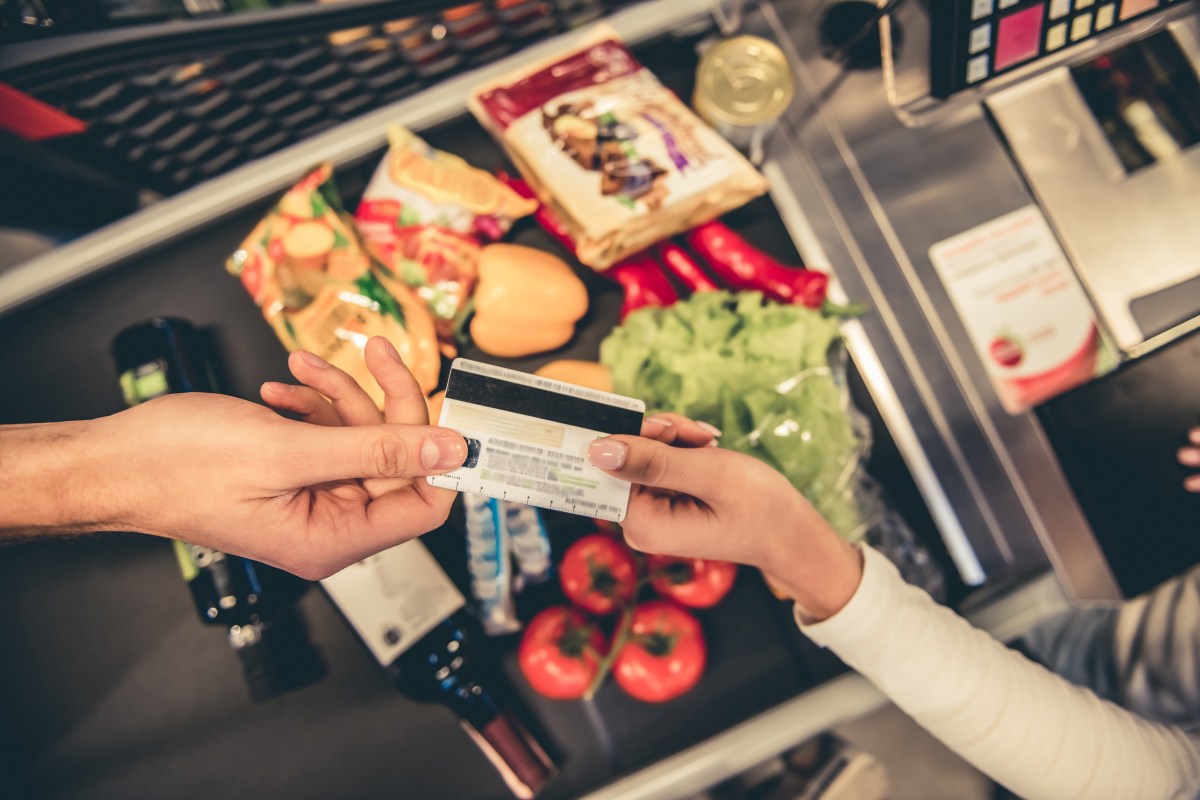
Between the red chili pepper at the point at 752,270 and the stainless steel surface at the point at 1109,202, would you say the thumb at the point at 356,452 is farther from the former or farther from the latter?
the stainless steel surface at the point at 1109,202

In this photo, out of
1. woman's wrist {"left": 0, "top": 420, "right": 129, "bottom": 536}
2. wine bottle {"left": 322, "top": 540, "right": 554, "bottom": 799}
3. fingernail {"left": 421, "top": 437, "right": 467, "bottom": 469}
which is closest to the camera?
fingernail {"left": 421, "top": 437, "right": 467, "bottom": 469}

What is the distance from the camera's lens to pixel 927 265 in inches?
44.6

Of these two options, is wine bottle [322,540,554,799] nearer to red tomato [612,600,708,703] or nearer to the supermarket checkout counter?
the supermarket checkout counter

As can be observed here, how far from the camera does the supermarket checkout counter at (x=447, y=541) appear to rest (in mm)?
982

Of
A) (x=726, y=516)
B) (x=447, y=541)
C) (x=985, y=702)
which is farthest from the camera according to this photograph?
(x=447, y=541)

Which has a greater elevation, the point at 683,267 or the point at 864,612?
the point at 683,267

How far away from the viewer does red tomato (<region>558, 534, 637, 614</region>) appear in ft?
3.28

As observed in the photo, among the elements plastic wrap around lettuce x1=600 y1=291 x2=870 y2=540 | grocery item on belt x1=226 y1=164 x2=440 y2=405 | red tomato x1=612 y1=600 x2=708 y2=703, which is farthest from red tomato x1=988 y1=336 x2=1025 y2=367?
grocery item on belt x1=226 y1=164 x2=440 y2=405

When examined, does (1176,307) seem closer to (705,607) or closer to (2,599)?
(705,607)

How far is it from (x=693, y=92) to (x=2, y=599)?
1.50 metres

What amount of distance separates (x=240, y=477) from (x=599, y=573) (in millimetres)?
550

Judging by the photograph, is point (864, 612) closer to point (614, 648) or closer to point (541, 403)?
point (614, 648)

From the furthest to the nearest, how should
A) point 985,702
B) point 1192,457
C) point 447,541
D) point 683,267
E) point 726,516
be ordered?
point 683,267, point 447,541, point 1192,457, point 985,702, point 726,516

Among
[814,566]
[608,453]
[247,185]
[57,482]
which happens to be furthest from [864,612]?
[247,185]
